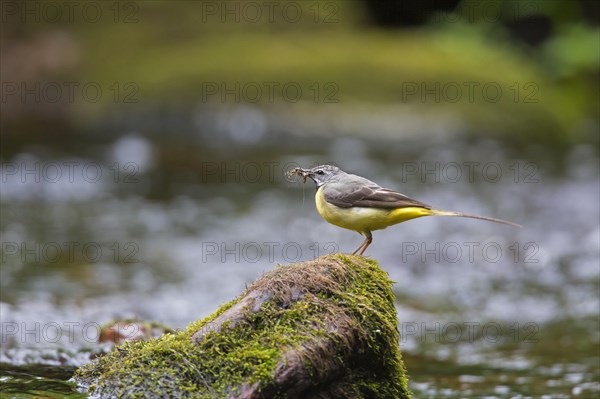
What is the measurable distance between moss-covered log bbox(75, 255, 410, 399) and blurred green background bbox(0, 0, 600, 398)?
747 millimetres

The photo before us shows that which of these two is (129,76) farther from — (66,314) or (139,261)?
(66,314)

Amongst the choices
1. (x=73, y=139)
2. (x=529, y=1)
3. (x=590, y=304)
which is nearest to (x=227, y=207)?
(x=73, y=139)

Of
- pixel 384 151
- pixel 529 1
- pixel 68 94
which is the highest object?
pixel 529 1

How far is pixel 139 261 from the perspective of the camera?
1125 centimetres

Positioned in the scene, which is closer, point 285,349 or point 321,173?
point 285,349

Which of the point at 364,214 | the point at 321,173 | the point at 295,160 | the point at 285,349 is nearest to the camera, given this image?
the point at 285,349

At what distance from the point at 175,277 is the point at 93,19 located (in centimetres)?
1084

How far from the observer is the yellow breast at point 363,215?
5.73 m

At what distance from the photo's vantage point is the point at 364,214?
227 inches

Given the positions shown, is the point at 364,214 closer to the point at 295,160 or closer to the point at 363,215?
the point at 363,215

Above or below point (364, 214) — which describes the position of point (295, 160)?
above

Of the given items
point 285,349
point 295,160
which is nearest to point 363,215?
point 285,349

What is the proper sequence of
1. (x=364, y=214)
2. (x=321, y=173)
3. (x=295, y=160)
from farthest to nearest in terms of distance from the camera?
(x=295, y=160) < (x=321, y=173) < (x=364, y=214)

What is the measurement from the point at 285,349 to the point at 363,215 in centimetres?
158
